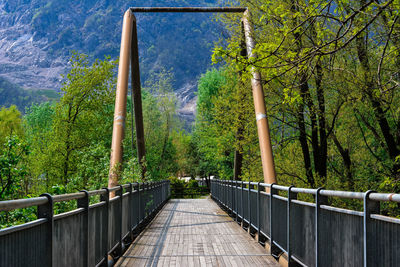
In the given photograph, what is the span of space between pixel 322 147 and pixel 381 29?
541cm

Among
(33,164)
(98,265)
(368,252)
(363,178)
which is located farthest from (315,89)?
(33,164)

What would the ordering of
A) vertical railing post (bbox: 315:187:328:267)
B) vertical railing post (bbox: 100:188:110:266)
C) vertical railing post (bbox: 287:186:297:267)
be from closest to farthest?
vertical railing post (bbox: 315:187:328:267) → vertical railing post (bbox: 100:188:110:266) → vertical railing post (bbox: 287:186:297:267)

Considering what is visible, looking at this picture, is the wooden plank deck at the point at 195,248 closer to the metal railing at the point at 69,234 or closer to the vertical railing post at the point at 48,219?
the metal railing at the point at 69,234

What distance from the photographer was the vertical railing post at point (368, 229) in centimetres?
392

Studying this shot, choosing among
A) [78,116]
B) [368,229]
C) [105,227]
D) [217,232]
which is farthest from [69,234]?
[78,116]

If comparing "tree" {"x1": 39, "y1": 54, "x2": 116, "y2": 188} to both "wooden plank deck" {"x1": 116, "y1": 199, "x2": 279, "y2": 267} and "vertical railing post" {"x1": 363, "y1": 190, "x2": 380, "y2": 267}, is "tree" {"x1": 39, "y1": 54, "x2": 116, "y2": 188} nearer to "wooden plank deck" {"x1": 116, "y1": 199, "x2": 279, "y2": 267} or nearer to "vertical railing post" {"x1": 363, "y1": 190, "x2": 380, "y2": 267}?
"wooden plank deck" {"x1": 116, "y1": 199, "x2": 279, "y2": 267}

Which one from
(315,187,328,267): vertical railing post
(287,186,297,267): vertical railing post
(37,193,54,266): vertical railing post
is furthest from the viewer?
(287,186,297,267): vertical railing post

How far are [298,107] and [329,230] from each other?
38.5ft

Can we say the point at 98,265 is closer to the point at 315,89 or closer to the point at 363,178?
the point at 363,178

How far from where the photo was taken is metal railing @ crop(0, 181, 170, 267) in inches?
131

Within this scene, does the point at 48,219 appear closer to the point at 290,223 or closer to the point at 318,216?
the point at 318,216

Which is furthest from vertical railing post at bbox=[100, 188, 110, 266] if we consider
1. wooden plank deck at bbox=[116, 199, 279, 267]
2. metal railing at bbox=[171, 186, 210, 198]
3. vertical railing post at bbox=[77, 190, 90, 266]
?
metal railing at bbox=[171, 186, 210, 198]

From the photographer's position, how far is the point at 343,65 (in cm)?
1352

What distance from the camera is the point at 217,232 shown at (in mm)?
12727
